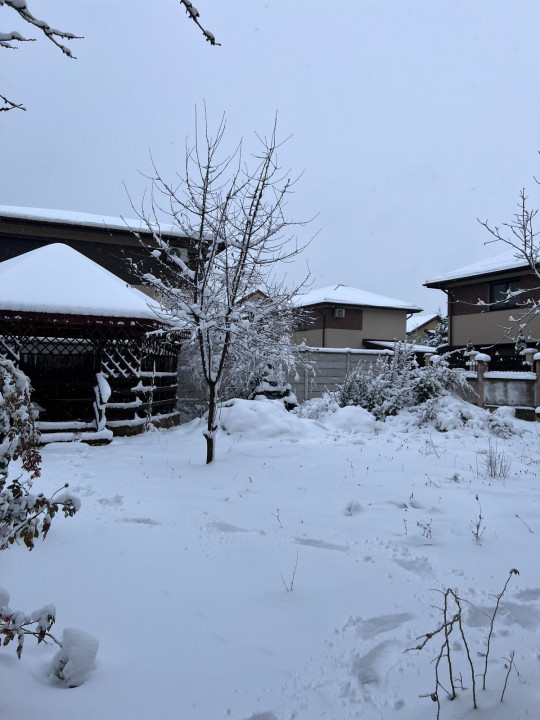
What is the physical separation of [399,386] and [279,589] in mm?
8546

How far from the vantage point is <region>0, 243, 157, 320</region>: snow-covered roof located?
8.36 meters

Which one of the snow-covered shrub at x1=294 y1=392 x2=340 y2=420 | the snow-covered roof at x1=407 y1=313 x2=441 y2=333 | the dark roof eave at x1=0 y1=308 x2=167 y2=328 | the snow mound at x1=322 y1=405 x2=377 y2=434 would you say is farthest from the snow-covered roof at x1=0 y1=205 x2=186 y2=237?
the snow-covered roof at x1=407 y1=313 x2=441 y2=333

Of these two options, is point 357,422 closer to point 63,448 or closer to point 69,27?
point 63,448

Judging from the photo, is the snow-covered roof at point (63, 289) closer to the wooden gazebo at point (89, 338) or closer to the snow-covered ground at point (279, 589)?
the wooden gazebo at point (89, 338)

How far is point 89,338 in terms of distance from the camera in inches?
374

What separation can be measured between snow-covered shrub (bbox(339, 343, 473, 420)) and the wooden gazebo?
4.29m

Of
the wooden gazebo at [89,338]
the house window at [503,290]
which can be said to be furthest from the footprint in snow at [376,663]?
the house window at [503,290]

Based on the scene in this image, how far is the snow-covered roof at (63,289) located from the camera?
329 inches

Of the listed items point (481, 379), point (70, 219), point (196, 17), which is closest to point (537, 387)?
point (481, 379)

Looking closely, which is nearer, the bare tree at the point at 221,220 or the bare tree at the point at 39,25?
the bare tree at the point at 39,25

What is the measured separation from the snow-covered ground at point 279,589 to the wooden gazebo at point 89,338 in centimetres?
316

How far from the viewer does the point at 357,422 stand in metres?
9.67

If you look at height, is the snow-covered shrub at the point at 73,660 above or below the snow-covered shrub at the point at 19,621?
below

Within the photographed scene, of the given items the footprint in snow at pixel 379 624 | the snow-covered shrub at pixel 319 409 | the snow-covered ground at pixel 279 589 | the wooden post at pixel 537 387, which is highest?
the wooden post at pixel 537 387
